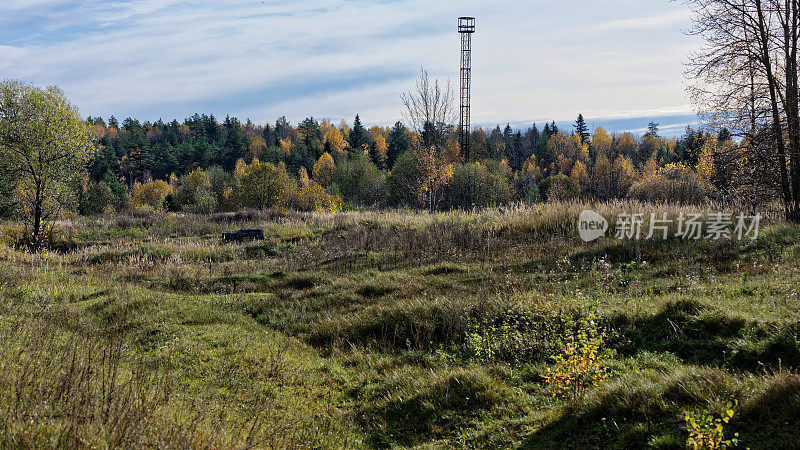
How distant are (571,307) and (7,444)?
22.6 ft

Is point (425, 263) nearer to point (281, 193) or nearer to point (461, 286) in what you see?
point (461, 286)

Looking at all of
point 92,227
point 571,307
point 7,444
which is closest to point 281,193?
point 92,227

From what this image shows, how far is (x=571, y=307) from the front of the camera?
7363mm

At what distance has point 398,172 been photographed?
49750mm

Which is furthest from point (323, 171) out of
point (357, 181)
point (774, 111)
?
point (774, 111)

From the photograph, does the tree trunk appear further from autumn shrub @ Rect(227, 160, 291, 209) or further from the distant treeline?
autumn shrub @ Rect(227, 160, 291, 209)

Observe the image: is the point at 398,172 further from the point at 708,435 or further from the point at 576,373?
the point at 708,435

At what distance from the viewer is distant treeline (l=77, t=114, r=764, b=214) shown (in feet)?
105

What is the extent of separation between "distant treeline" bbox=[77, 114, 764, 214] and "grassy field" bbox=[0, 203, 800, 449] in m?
6.83

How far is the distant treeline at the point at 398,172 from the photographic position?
105 ft

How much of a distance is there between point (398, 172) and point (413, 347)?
1684 inches

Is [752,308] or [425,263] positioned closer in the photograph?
[752,308]

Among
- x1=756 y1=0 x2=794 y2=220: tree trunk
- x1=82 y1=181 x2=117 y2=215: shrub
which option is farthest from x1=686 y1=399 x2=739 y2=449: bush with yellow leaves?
x1=82 y1=181 x2=117 y2=215: shrub
